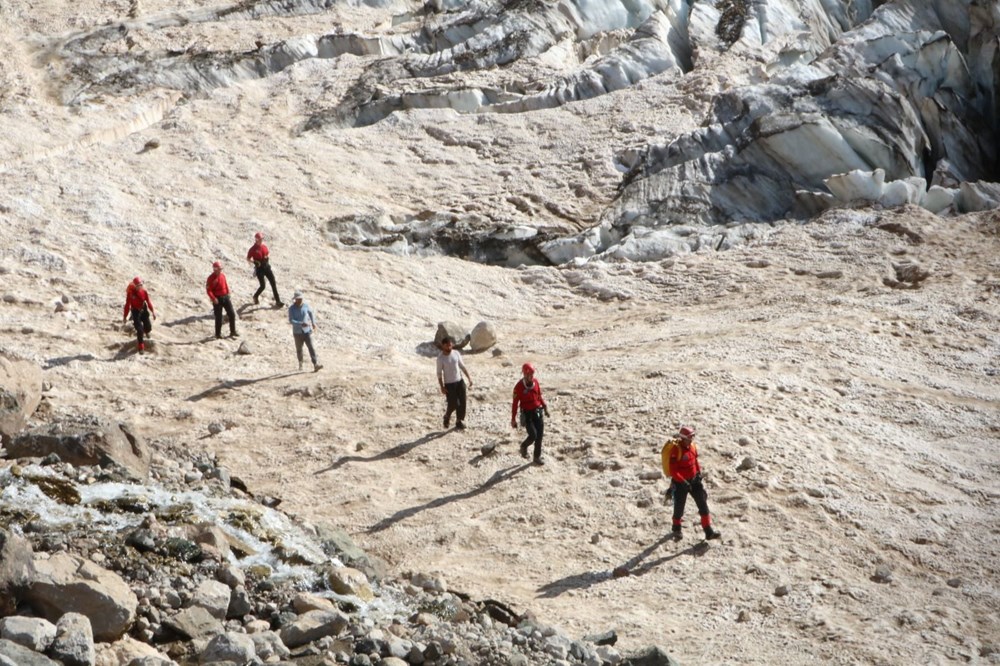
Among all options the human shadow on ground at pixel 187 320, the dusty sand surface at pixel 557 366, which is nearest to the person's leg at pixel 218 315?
the dusty sand surface at pixel 557 366

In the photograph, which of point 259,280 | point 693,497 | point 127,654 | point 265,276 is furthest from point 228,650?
point 259,280

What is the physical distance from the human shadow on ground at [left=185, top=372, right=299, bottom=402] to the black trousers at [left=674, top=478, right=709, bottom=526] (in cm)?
730

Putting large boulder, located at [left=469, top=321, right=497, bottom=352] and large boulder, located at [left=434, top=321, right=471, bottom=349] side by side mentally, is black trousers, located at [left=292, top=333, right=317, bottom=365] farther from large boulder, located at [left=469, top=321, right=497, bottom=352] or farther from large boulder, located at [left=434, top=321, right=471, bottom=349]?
large boulder, located at [left=469, top=321, right=497, bottom=352]

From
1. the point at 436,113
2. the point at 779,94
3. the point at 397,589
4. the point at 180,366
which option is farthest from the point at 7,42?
the point at 397,589

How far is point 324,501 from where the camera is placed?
1445 centimetres

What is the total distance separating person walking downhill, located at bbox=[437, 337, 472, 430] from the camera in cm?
1572

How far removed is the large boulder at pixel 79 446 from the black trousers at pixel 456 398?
182 inches

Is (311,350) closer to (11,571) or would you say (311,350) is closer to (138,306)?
(138,306)

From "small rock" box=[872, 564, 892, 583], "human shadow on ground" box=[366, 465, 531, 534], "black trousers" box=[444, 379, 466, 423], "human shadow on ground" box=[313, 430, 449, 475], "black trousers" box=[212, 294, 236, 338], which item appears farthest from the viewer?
"black trousers" box=[212, 294, 236, 338]

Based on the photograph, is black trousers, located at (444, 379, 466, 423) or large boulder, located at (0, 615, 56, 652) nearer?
large boulder, located at (0, 615, 56, 652)

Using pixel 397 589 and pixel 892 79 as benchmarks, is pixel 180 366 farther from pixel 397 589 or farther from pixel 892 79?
pixel 892 79

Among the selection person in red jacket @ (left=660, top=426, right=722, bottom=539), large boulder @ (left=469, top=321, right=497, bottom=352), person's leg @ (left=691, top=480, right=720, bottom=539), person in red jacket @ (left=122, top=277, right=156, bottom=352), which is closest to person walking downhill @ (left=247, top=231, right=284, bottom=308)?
person in red jacket @ (left=122, top=277, right=156, bottom=352)

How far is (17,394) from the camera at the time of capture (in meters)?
14.0

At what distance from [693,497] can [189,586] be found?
575 centimetres
